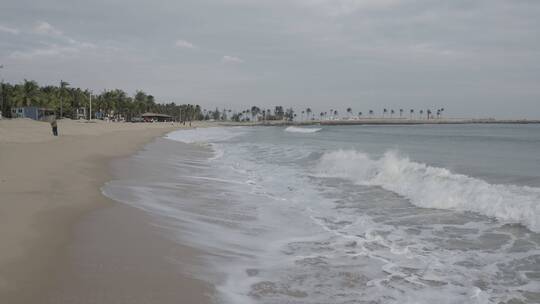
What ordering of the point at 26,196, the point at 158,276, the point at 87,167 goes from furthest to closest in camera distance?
the point at 87,167 < the point at 26,196 < the point at 158,276

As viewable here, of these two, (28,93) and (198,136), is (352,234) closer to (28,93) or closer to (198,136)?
(198,136)

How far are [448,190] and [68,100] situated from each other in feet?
276

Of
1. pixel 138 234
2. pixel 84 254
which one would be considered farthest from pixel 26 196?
pixel 84 254

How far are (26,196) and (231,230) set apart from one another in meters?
3.74

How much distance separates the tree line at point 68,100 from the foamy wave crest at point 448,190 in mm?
66716

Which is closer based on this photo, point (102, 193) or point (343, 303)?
point (343, 303)

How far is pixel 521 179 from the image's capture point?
1422 centimetres

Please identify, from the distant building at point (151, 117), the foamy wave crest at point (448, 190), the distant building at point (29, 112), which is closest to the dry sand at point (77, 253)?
the foamy wave crest at point (448, 190)

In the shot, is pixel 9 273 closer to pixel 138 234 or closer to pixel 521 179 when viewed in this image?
pixel 138 234

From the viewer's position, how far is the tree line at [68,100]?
233 feet

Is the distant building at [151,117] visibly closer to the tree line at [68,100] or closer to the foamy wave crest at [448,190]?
the tree line at [68,100]

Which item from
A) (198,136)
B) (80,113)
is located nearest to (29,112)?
(80,113)

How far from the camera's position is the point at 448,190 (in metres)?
10.4

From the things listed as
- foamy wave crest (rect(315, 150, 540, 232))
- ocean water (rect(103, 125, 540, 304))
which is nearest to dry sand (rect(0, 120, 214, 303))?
ocean water (rect(103, 125, 540, 304))
